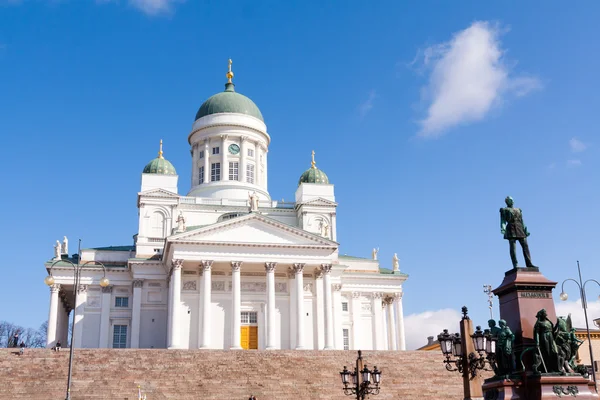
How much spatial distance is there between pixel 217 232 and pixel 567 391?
36.0 m

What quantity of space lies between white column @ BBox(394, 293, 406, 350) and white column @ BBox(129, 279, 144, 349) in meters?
20.7

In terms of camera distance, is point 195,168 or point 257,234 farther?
point 195,168

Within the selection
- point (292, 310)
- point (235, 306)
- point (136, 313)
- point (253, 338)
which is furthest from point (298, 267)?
point (136, 313)

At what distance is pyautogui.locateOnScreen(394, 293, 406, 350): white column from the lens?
56.4 m

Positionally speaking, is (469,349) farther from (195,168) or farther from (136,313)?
(195,168)

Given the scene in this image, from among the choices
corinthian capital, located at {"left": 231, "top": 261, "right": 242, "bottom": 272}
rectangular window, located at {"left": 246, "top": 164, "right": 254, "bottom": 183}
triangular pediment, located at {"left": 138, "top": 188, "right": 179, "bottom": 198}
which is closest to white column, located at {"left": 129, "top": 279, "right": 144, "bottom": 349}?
triangular pediment, located at {"left": 138, "top": 188, "right": 179, "bottom": 198}

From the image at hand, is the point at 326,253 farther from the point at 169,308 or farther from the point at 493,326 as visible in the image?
the point at 493,326

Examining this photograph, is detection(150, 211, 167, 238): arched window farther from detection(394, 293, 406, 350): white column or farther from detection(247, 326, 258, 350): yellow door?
detection(394, 293, 406, 350): white column

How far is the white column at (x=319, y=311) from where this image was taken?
4896 cm

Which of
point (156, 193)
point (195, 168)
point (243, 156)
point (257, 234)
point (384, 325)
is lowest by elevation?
point (384, 325)

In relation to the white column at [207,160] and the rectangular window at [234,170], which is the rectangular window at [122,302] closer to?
the white column at [207,160]

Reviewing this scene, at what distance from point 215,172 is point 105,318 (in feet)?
55.5

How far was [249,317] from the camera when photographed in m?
51.1

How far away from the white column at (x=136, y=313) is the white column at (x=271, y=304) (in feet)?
34.2
